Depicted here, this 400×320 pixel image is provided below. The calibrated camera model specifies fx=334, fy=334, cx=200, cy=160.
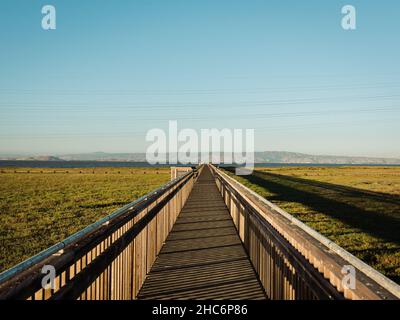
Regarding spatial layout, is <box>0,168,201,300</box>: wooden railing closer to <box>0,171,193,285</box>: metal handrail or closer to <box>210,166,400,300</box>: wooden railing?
<box>0,171,193,285</box>: metal handrail

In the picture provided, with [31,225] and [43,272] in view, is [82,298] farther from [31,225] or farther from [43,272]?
[31,225]

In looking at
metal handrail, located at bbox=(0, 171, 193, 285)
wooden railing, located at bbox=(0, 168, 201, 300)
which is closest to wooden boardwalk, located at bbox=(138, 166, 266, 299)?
wooden railing, located at bbox=(0, 168, 201, 300)

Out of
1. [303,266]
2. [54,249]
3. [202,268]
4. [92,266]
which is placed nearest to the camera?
[54,249]

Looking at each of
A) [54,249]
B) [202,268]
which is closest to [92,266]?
[54,249]

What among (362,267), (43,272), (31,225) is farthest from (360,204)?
(43,272)

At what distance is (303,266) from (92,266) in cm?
178

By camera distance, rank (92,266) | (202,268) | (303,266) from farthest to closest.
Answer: (202,268) → (303,266) → (92,266)

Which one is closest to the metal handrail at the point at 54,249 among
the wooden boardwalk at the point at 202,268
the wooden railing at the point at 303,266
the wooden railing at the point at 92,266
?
the wooden railing at the point at 92,266

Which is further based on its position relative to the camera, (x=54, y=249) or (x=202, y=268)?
(x=202, y=268)

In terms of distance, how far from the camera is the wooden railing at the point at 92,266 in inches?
79.0

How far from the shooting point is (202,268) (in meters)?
5.78

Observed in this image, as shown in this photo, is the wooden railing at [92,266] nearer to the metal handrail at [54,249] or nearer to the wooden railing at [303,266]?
the metal handrail at [54,249]

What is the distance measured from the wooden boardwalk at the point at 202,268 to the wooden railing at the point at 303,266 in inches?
14.7

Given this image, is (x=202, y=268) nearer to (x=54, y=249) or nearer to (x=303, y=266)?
(x=303, y=266)
